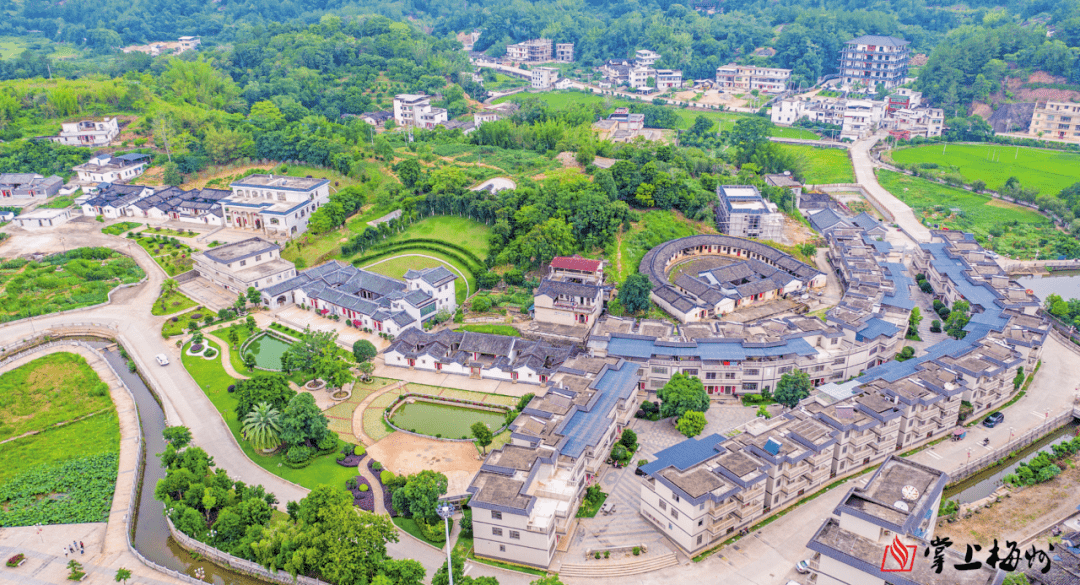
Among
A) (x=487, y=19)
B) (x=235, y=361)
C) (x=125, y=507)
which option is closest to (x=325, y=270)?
(x=235, y=361)

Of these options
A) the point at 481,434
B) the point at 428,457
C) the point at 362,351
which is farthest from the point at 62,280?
the point at 481,434

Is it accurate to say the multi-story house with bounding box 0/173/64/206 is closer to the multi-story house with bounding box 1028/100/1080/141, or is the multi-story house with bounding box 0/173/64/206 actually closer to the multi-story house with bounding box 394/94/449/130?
the multi-story house with bounding box 394/94/449/130

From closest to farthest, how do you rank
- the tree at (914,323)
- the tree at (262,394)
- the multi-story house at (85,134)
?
the tree at (262,394)
the tree at (914,323)
the multi-story house at (85,134)

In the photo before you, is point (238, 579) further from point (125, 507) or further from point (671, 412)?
point (671, 412)

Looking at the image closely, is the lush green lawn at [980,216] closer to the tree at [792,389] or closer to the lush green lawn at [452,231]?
the tree at [792,389]

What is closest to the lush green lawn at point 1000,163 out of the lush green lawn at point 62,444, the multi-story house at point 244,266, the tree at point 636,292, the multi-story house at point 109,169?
the tree at point 636,292

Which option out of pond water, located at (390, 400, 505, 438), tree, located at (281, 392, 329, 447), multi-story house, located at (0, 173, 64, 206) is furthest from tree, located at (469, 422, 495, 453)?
multi-story house, located at (0, 173, 64, 206)
